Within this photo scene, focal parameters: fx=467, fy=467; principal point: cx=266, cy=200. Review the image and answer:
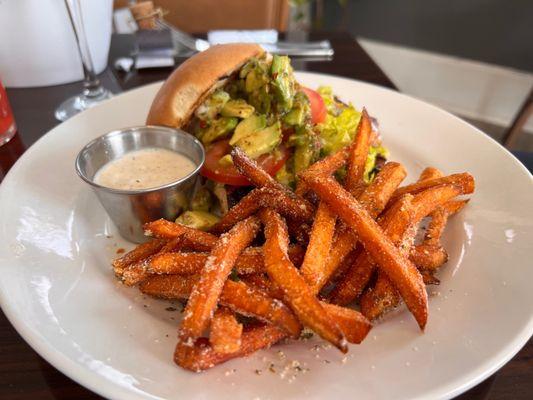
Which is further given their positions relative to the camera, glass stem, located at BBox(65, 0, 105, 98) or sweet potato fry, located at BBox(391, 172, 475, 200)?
glass stem, located at BBox(65, 0, 105, 98)

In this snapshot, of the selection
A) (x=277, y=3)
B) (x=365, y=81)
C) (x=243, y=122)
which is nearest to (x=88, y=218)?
(x=243, y=122)

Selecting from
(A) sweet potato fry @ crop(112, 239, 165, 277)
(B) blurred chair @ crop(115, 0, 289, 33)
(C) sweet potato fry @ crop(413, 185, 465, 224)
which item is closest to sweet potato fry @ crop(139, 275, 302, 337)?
(A) sweet potato fry @ crop(112, 239, 165, 277)

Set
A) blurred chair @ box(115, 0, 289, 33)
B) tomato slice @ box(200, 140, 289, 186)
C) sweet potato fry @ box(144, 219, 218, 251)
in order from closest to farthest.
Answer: sweet potato fry @ box(144, 219, 218, 251)
tomato slice @ box(200, 140, 289, 186)
blurred chair @ box(115, 0, 289, 33)

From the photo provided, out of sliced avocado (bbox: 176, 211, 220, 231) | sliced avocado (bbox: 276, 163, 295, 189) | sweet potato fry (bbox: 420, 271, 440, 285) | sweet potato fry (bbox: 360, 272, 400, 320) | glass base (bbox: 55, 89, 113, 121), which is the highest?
sweet potato fry (bbox: 360, 272, 400, 320)

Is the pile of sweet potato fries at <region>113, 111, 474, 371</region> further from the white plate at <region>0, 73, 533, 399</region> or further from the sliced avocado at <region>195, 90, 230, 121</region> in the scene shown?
the sliced avocado at <region>195, 90, 230, 121</region>

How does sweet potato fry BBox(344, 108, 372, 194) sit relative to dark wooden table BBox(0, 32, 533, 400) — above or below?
above
